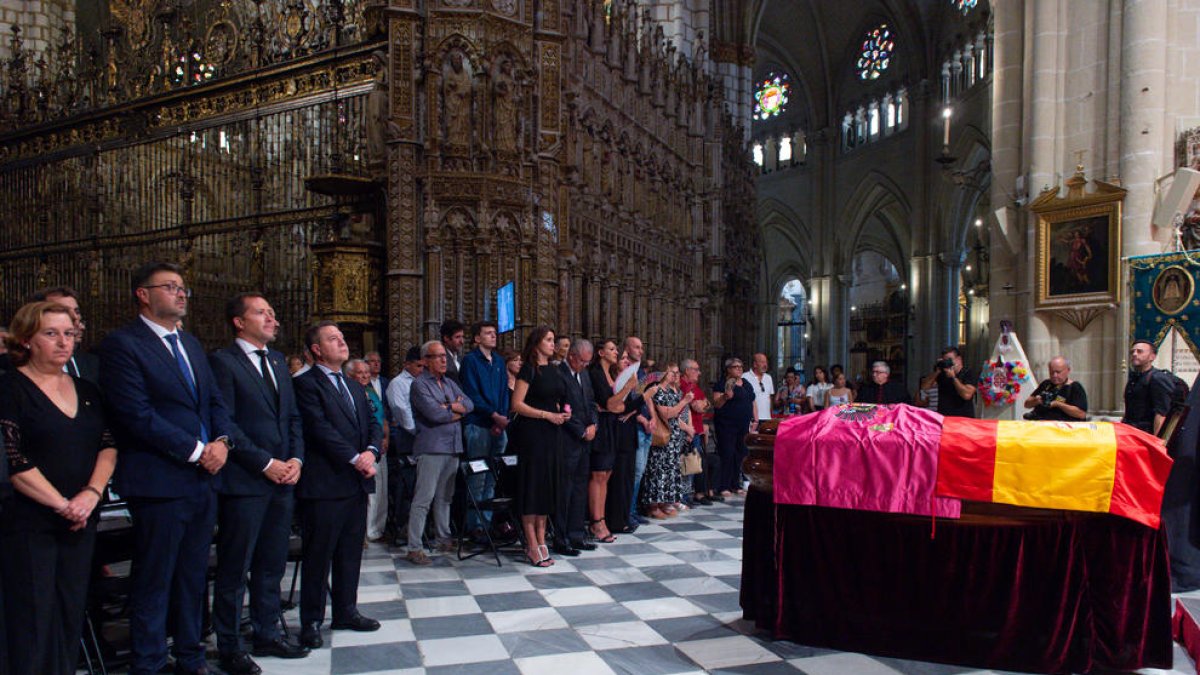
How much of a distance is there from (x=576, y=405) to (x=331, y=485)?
2251mm

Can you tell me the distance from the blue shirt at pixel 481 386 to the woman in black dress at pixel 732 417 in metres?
3.38

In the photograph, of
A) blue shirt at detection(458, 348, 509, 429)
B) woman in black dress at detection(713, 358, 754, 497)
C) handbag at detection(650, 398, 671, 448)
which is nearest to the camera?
blue shirt at detection(458, 348, 509, 429)

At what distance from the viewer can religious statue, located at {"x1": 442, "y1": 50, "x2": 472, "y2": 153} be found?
9.41 m

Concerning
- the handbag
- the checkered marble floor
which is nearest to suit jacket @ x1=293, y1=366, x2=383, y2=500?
the checkered marble floor

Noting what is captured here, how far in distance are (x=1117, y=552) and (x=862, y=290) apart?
35.4m

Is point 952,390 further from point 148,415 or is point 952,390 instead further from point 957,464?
point 148,415

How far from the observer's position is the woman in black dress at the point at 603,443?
7.00m

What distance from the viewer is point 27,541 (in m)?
3.10

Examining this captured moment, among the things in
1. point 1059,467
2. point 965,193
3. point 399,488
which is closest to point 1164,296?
point 1059,467

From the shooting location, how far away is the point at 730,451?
9570 mm

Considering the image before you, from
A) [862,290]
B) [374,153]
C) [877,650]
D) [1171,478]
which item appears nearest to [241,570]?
[877,650]

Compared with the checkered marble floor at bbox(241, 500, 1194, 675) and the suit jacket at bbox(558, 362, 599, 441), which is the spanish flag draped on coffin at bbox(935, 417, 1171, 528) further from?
the suit jacket at bbox(558, 362, 599, 441)

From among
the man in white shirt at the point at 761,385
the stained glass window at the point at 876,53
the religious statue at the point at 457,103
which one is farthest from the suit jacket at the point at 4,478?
the stained glass window at the point at 876,53

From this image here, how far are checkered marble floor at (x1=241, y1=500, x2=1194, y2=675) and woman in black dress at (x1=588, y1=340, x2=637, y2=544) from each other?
1.64ft
